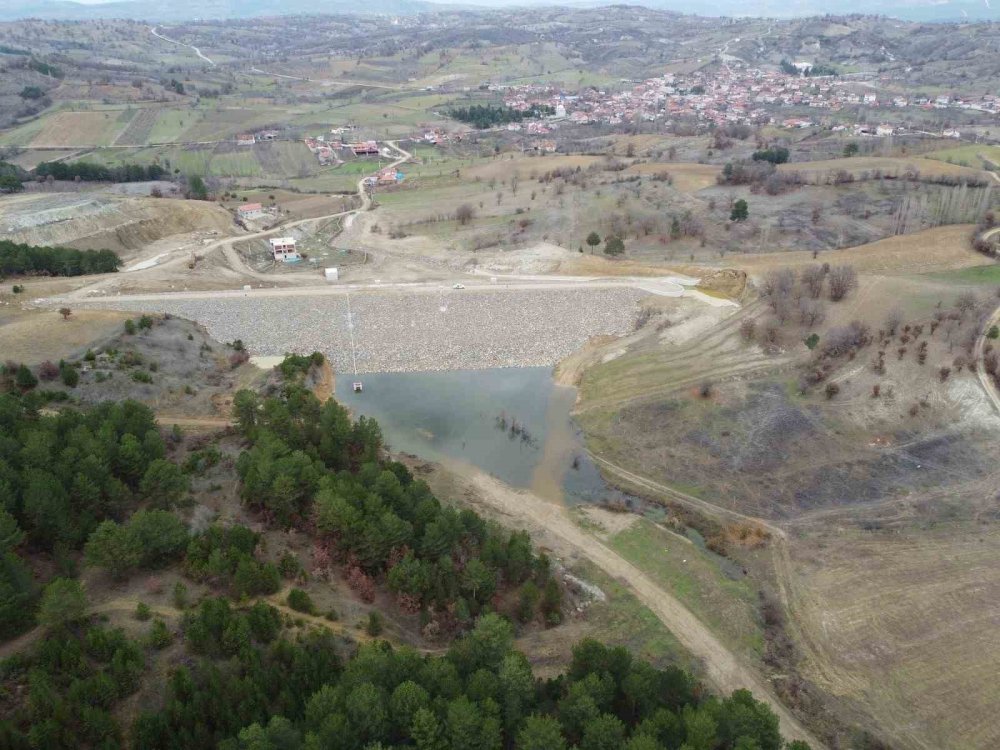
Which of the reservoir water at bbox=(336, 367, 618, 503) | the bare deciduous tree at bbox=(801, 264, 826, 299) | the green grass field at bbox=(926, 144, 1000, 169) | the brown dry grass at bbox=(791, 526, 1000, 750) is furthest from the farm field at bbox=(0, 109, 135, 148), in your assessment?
the brown dry grass at bbox=(791, 526, 1000, 750)

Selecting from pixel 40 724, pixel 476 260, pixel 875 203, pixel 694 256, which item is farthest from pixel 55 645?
pixel 875 203

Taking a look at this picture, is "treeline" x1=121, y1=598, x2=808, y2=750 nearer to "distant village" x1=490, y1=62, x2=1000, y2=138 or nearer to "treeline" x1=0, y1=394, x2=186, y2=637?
"treeline" x1=0, y1=394, x2=186, y2=637

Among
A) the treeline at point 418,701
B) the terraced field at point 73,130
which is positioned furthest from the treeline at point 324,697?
the terraced field at point 73,130

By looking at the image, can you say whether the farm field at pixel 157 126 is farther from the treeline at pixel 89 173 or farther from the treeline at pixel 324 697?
the treeline at pixel 324 697

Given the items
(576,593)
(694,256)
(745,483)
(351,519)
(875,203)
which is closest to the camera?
(351,519)

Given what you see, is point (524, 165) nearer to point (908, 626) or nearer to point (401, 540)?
point (401, 540)

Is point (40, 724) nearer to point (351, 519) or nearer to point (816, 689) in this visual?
point (351, 519)
